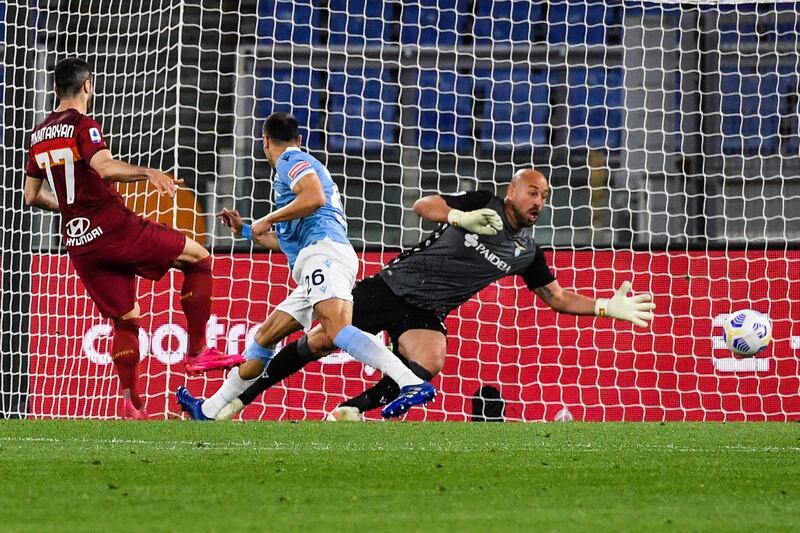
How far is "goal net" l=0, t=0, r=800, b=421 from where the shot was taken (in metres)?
9.31

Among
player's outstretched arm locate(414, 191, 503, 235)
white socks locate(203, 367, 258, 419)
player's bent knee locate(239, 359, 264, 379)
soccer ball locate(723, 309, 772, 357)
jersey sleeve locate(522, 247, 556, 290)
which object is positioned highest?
player's outstretched arm locate(414, 191, 503, 235)

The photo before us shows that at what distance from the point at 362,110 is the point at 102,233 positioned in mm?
4570

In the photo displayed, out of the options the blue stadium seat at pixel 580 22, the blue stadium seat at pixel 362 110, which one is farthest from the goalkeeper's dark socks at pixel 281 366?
the blue stadium seat at pixel 580 22

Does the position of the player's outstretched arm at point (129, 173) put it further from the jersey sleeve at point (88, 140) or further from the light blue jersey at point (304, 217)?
the light blue jersey at point (304, 217)

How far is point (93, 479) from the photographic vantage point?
4102 mm

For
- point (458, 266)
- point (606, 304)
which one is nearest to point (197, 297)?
point (458, 266)

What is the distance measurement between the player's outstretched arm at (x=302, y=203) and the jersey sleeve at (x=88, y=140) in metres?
0.93

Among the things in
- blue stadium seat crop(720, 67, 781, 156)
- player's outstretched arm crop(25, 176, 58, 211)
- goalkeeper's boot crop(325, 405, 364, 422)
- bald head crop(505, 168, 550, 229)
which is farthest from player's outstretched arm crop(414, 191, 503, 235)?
blue stadium seat crop(720, 67, 781, 156)

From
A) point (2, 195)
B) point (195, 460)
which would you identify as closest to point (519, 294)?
point (2, 195)

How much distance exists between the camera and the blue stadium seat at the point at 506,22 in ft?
37.2

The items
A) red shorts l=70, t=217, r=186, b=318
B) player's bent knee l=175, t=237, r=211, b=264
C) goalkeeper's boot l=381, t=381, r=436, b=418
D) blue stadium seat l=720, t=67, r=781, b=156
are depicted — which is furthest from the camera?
blue stadium seat l=720, t=67, r=781, b=156

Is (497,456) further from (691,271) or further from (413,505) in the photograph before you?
(691,271)

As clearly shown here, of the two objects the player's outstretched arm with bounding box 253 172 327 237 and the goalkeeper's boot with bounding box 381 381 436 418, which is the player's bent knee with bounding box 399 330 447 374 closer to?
the goalkeeper's boot with bounding box 381 381 436 418

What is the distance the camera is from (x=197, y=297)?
7.32m
